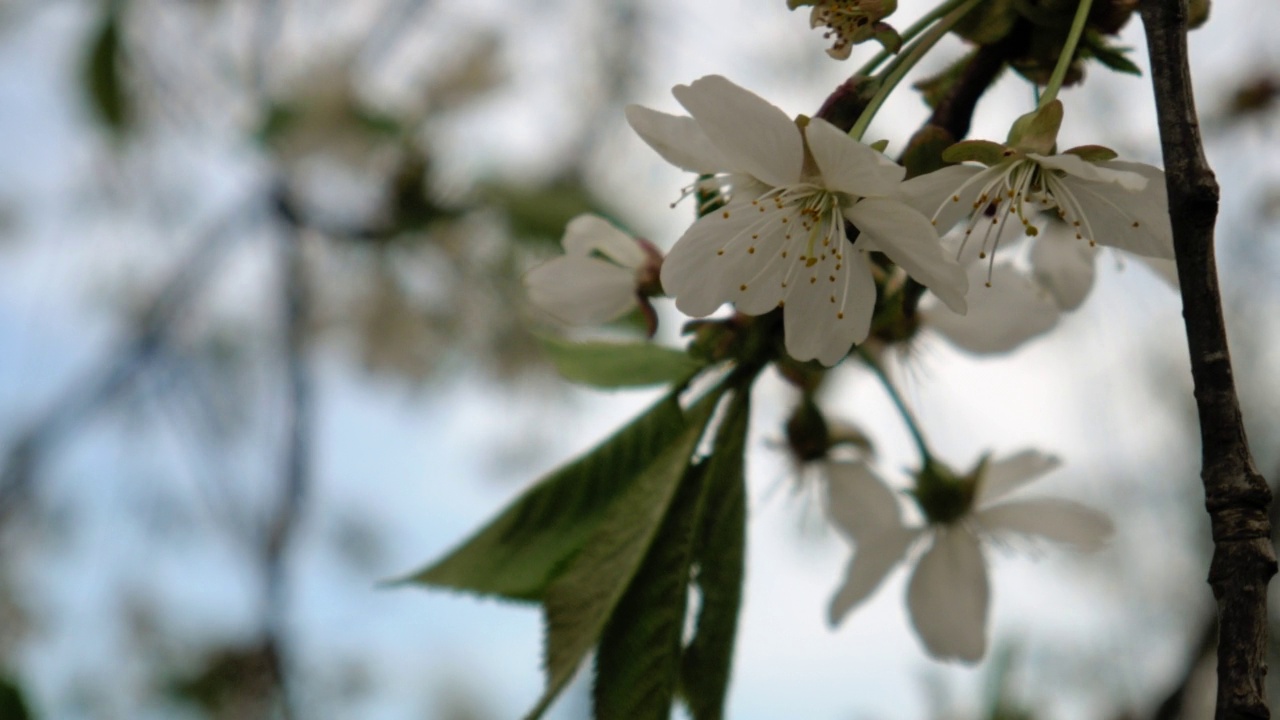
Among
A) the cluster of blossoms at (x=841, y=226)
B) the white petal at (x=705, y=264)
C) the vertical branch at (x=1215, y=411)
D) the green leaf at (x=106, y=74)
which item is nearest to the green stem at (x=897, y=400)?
the cluster of blossoms at (x=841, y=226)

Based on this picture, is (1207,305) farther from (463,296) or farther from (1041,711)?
(463,296)

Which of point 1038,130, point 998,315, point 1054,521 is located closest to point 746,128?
point 1038,130

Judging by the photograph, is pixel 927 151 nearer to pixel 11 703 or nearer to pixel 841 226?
pixel 841 226

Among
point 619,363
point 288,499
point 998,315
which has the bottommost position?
point 288,499

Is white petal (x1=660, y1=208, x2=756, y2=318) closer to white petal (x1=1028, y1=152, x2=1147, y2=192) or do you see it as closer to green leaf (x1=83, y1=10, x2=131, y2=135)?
white petal (x1=1028, y1=152, x2=1147, y2=192)

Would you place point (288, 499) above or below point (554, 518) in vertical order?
below

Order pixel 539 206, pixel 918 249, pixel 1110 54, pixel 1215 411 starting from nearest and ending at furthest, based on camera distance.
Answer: pixel 1215 411
pixel 918 249
pixel 1110 54
pixel 539 206

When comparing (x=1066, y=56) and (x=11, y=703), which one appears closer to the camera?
(x=1066, y=56)
